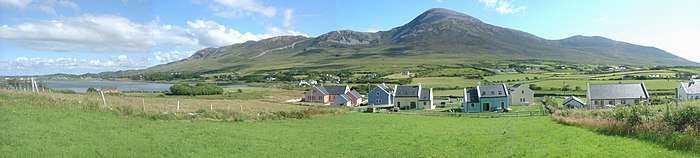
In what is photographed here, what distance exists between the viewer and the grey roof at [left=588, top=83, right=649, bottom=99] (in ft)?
189

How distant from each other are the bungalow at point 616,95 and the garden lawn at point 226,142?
1663 inches

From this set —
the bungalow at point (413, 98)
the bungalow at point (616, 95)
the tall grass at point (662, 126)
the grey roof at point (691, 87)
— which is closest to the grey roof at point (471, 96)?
the bungalow at point (413, 98)

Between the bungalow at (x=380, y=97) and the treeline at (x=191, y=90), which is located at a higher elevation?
the treeline at (x=191, y=90)

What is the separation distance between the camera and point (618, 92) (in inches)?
2291

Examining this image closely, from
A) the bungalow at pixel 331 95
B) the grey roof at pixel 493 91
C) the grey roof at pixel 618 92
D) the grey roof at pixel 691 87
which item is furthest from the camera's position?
the bungalow at pixel 331 95

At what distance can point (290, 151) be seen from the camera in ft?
50.4

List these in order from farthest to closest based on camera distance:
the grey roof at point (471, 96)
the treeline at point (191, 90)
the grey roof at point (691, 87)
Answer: the treeline at point (191, 90)
the grey roof at point (691, 87)
the grey roof at point (471, 96)

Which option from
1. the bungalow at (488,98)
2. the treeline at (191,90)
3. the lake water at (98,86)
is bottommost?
the bungalow at (488,98)

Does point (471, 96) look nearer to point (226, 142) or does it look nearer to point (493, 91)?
point (493, 91)

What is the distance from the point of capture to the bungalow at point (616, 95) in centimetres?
5747

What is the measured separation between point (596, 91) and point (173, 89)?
61997 mm

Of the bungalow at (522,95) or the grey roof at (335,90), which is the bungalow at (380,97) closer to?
the grey roof at (335,90)

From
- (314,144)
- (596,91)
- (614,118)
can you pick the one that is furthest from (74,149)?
(596,91)

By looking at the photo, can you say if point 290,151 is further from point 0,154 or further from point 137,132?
point 0,154
